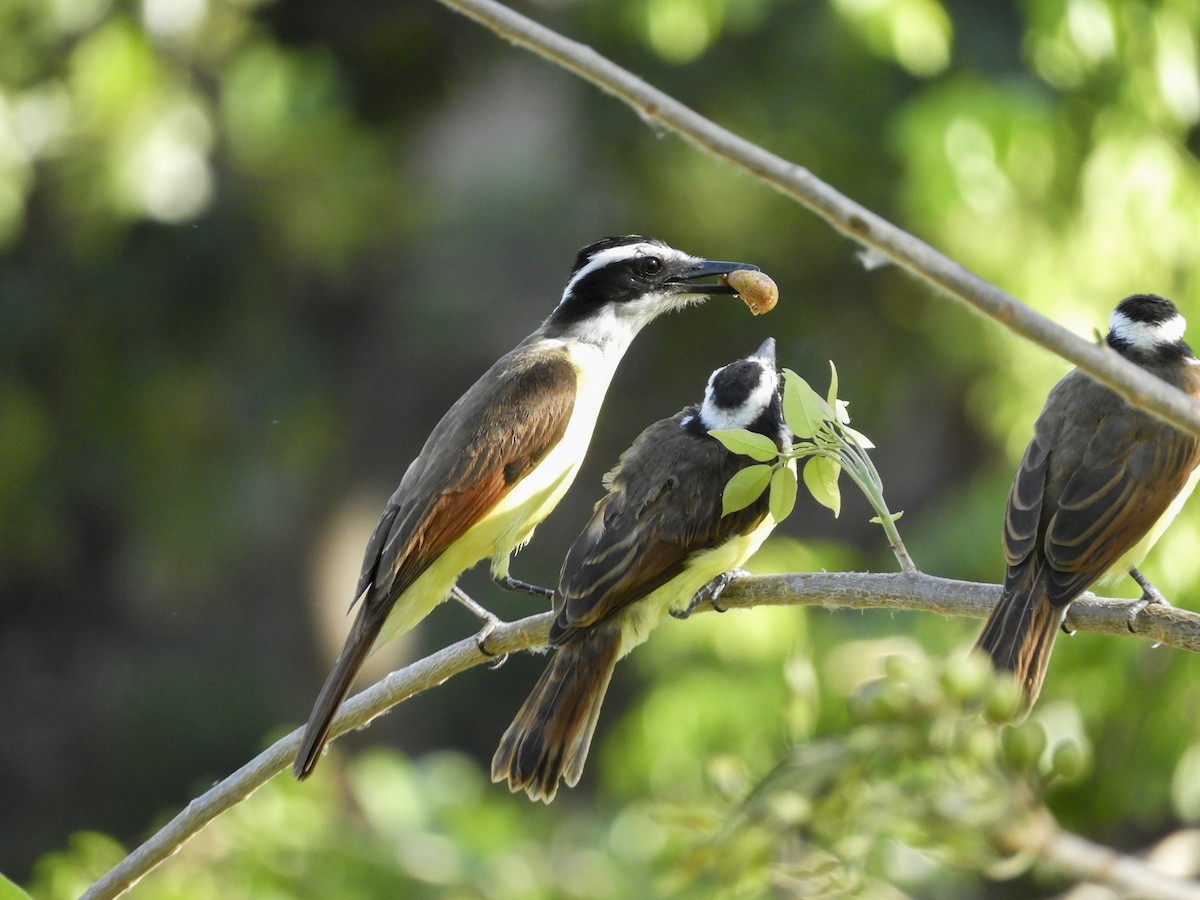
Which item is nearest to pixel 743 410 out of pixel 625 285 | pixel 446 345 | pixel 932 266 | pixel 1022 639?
pixel 625 285

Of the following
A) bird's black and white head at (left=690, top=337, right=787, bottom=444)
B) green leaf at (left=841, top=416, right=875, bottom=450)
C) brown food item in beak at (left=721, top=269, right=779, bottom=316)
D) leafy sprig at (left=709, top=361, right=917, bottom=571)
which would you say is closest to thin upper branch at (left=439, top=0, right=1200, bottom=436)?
leafy sprig at (left=709, top=361, right=917, bottom=571)

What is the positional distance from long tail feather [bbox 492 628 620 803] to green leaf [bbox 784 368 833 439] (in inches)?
44.1

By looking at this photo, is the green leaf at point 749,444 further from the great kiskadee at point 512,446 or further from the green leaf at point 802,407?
the great kiskadee at point 512,446

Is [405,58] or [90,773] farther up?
[405,58]

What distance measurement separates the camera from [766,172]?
177 centimetres

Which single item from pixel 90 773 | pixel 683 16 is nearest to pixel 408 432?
pixel 90 773

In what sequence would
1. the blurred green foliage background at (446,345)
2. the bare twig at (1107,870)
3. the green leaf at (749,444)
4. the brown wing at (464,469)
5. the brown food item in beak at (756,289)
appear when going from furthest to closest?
1. the blurred green foliage background at (446,345)
2. the brown food item in beak at (756,289)
3. the brown wing at (464,469)
4. the green leaf at (749,444)
5. the bare twig at (1107,870)

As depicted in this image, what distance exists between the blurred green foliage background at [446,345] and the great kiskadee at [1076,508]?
1338mm

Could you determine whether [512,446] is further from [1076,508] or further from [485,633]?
[1076,508]

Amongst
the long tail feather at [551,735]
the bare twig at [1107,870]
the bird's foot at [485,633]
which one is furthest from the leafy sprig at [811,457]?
the bare twig at [1107,870]

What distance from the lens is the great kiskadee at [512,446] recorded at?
158 inches

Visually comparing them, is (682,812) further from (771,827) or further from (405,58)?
(405,58)

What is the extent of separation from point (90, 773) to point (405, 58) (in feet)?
22.2

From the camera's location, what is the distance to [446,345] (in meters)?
12.7
